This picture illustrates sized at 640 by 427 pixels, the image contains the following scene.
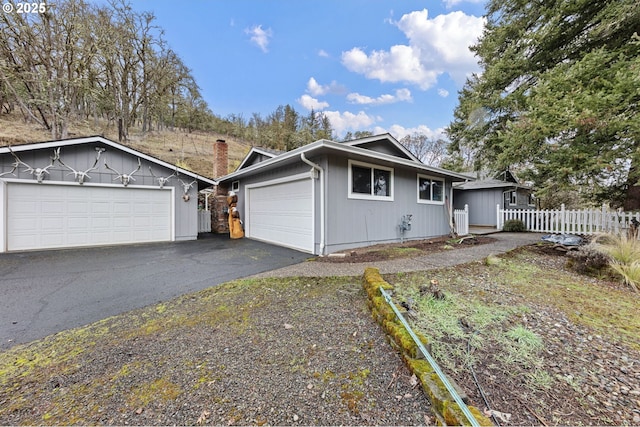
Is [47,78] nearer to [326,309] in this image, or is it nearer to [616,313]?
[326,309]

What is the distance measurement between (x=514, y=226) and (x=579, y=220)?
100 inches

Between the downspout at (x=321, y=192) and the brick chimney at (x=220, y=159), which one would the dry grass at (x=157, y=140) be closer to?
the brick chimney at (x=220, y=159)

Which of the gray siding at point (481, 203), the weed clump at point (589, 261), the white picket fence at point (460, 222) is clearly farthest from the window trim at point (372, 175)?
the gray siding at point (481, 203)

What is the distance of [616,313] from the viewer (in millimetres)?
3055

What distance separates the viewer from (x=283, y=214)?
8422mm

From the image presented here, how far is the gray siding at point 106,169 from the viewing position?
7.37 m

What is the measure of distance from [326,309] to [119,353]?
2106 millimetres

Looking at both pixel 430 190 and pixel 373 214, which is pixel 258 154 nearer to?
pixel 373 214

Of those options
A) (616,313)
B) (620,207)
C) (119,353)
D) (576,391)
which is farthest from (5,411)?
(620,207)

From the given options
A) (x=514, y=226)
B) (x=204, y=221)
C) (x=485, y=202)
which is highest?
(x=485, y=202)

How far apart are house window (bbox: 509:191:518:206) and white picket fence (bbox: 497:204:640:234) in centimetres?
431

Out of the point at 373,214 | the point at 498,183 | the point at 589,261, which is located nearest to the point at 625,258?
the point at 589,261

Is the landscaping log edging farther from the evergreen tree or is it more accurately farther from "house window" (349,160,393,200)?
the evergreen tree

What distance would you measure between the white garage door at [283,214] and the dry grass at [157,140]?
26.3 ft
